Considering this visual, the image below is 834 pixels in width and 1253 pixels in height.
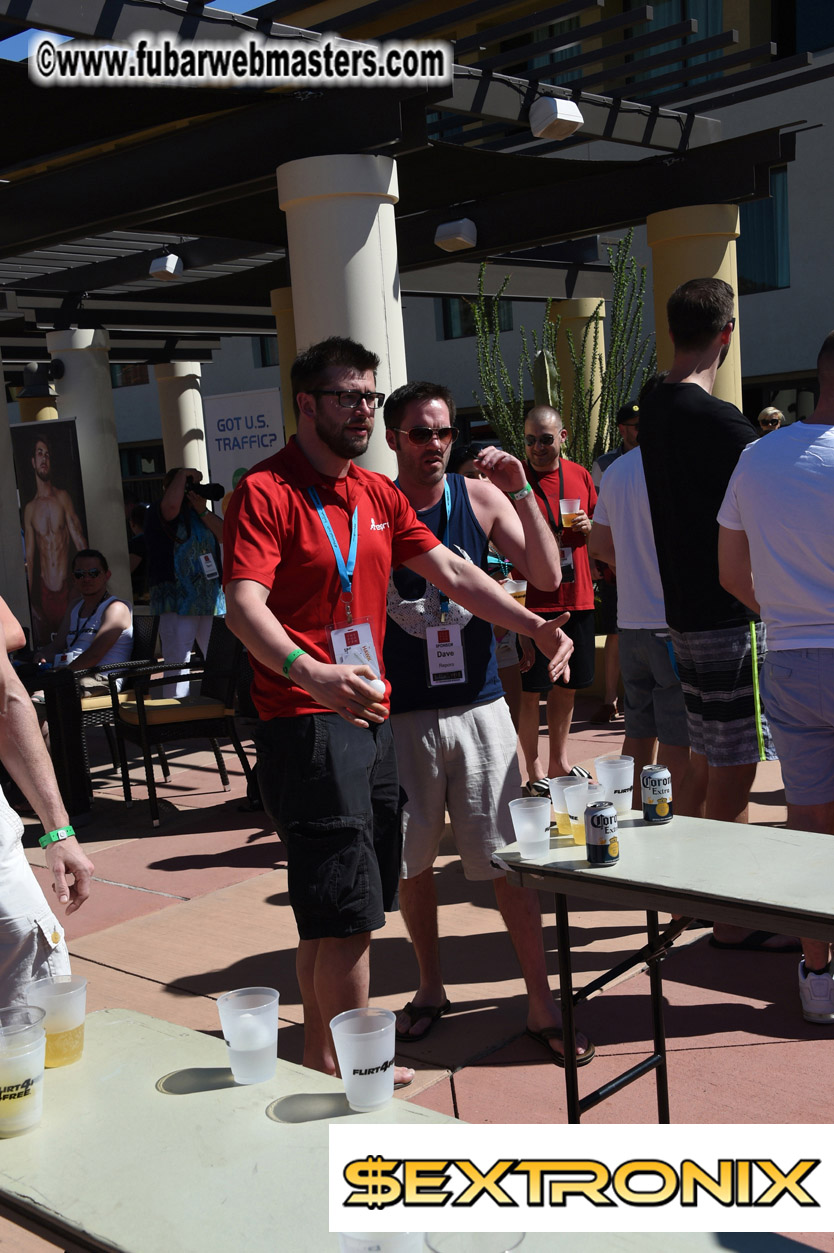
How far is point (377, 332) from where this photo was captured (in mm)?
6344

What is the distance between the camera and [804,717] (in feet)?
11.2

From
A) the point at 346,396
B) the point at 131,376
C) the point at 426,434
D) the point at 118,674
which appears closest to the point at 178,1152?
the point at 346,396

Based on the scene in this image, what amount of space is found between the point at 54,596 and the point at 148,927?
5533 mm

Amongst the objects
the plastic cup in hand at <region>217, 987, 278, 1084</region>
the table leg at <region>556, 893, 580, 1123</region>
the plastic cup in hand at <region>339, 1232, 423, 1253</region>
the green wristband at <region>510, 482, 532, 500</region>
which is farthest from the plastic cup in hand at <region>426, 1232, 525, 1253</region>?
the green wristband at <region>510, 482, 532, 500</region>

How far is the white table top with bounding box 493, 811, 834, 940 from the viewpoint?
241cm

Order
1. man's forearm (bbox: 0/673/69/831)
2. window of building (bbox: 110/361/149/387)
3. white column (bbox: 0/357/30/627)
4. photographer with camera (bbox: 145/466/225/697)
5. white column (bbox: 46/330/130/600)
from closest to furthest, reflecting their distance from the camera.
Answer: man's forearm (bbox: 0/673/69/831)
photographer with camera (bbox: 145/466/225/697)
white column (bbox: 0/357/30/627)
white column (bbox: 46/330/130/600)
window of building (bbox: 110/361/149/387)

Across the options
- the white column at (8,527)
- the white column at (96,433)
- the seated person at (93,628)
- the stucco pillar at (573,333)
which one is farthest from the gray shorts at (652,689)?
the stucco pillar at (573,333)

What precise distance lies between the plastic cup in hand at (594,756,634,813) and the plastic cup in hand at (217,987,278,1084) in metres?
1.33

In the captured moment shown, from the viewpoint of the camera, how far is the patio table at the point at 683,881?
2.42 metres

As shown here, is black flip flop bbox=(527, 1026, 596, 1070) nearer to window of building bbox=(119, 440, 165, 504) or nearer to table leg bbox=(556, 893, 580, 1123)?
table leg bbox=(556, 893, 580, 1123)

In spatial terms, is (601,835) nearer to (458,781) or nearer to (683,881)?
(683,881)

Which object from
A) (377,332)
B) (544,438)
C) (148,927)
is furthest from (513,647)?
(148,927)

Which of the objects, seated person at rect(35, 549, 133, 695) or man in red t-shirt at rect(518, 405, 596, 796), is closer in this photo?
man in red t-shirt at rect(518, 405, 596, 796)

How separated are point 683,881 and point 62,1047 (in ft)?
4.28
